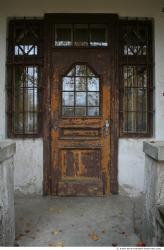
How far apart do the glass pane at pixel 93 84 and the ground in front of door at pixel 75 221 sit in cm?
155

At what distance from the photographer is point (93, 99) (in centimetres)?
506

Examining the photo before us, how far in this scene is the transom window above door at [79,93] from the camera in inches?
199

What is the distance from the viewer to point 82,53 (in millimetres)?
5020

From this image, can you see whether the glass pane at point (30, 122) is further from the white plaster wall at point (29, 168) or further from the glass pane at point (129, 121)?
the glass pane at point (129, 121)

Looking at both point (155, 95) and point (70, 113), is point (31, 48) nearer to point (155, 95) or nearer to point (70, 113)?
point (70, 113)

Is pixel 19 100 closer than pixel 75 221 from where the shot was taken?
No

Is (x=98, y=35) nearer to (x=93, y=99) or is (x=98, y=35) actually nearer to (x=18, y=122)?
(x=93, y=99)

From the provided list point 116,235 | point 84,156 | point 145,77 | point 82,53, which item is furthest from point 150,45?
point 116,235

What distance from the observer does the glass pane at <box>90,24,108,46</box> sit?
5.06m

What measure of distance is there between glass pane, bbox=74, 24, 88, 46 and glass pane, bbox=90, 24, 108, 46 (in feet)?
0.28

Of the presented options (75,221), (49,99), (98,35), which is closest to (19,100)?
(49,99)

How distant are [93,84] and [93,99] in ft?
0.71

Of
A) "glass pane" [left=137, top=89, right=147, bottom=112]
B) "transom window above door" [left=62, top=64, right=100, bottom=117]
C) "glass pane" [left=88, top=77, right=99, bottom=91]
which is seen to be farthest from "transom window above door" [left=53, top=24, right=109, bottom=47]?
"glass pane" [left=137, top=89, right=147, bottom=112]

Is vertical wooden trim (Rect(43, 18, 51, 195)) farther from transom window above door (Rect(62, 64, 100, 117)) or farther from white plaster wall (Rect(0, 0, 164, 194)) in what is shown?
transom window above door (Rect(62, 64, 100, 117))
